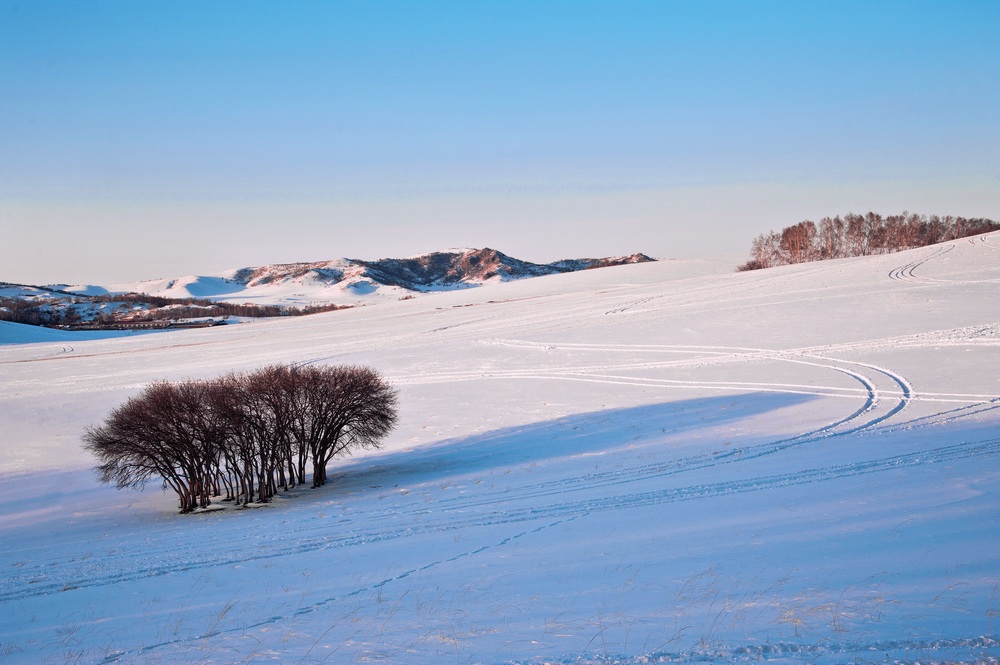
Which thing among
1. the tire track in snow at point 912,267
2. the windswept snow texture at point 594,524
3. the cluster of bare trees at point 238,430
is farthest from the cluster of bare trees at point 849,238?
the cluster of bare trees at point 238,430

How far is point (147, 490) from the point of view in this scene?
23.5 meters

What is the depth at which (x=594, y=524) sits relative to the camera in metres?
11.5

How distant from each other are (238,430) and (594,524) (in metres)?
13.2

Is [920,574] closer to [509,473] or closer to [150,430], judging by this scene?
[509,473]

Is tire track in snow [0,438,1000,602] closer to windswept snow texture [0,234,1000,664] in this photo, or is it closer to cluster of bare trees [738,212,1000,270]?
windswept snow texture [0,234,1000,664]

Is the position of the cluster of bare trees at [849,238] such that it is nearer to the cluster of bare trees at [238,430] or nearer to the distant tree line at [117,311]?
the distant tree line at [117,311]

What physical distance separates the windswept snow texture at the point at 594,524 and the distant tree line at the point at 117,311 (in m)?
78.7

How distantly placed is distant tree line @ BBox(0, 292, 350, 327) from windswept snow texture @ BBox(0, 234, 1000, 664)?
78.7 m

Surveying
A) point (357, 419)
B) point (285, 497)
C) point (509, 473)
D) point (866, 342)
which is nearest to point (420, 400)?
point (357, 419)

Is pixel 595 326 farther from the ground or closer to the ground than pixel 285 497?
farther from the ground

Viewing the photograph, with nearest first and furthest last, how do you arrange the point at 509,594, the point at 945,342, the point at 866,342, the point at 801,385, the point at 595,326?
1. the point at 509,594
2. the point at 801,385
3. the point at 945,342
4. the point at 866,342
5. the point at 595,326

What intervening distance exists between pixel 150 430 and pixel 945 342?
30708mm

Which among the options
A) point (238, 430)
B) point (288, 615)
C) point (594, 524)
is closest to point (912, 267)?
point (238, 430)

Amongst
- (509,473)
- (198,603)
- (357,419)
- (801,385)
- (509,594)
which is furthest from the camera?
(801,385)
